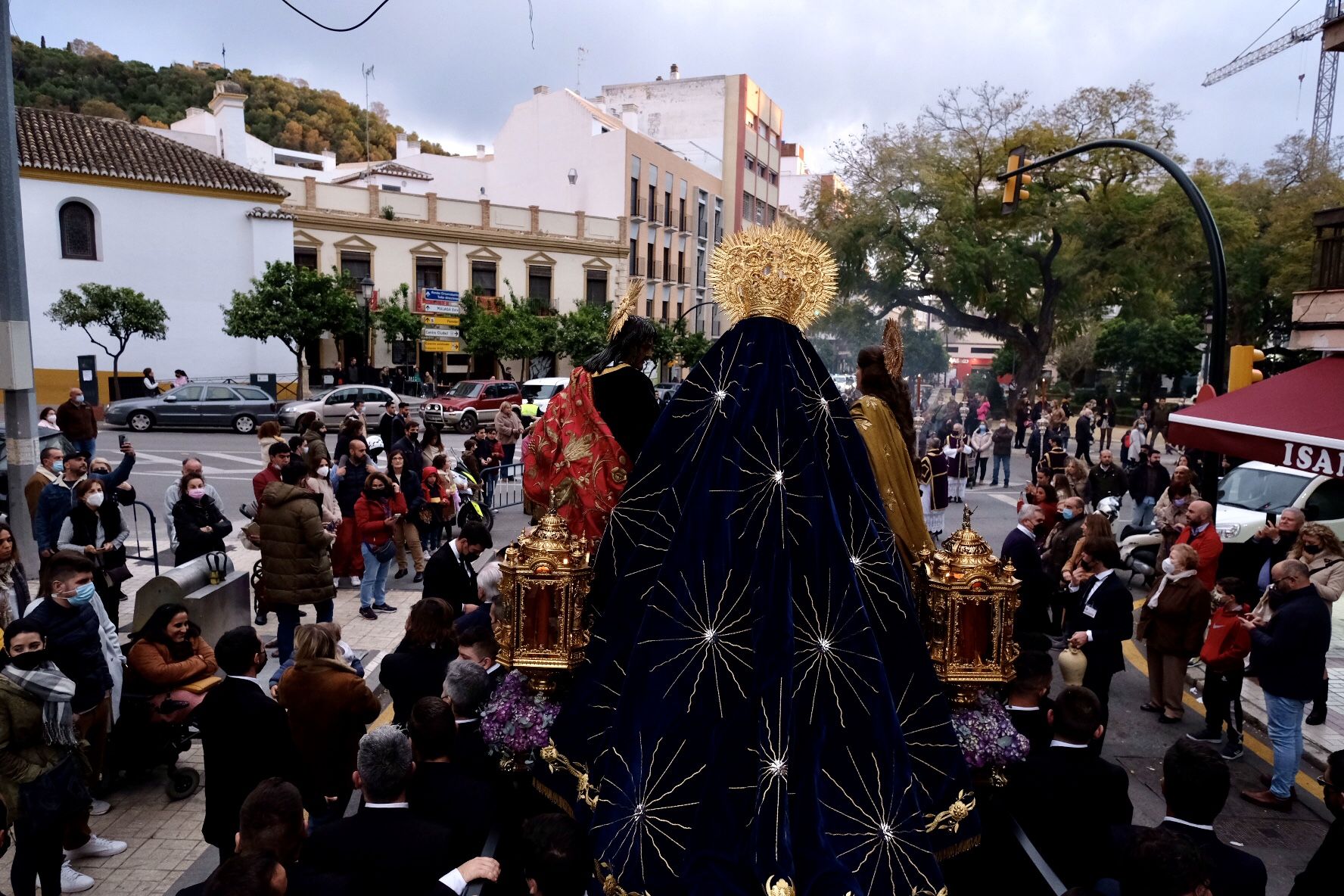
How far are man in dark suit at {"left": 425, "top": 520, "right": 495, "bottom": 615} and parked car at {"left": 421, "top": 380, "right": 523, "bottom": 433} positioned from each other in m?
20.1

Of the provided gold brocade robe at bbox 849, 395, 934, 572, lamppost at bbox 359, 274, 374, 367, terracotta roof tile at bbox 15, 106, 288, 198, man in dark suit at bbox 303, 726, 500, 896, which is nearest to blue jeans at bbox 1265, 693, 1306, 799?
gold brocade robe at bbox 849, 395, 934, 572

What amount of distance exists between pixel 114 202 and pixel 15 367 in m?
23.1

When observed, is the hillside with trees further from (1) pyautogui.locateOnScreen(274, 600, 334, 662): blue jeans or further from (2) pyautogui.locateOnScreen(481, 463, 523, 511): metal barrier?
(1) pyautogui.locateOnScreen(274, 600, 334, 662): blue jeans

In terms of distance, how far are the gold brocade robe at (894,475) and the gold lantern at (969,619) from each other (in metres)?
0.18

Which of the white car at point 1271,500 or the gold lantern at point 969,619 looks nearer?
the gold lantern at point 969,619

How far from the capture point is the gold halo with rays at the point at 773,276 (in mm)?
3368

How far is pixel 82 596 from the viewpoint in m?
4.86

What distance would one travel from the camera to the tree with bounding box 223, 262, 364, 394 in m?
27.9

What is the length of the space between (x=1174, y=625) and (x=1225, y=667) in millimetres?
522

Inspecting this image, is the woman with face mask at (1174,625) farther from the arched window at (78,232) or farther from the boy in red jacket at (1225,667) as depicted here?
the arched window at (78,232)

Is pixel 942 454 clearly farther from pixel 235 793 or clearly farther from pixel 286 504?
pixel 235 793

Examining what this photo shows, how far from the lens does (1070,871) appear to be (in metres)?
3.66

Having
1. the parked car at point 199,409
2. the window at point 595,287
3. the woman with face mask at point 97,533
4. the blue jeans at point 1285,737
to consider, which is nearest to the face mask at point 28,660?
the woman with face mask at point 97,533

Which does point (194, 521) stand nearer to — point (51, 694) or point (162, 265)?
point (51, 694)
